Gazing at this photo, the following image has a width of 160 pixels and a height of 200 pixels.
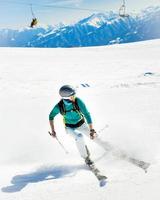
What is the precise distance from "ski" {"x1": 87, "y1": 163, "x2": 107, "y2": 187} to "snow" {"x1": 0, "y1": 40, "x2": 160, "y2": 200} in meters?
0.12

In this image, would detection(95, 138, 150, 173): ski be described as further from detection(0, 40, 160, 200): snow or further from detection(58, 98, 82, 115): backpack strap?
detection(58, 98, 82, 115): backpack strap

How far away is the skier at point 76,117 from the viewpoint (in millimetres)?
8469

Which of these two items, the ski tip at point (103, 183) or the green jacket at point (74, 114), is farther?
the green jacket at point (74, 114)

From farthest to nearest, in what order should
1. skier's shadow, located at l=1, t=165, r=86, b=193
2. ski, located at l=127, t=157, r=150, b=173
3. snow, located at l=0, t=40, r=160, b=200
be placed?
ski, located at l=127, t=157, r=150, b=173 < skier's shadow, located at l=1, t=165, r=86, b=193 < snow, located at l=0, t=40, r=160, b=200

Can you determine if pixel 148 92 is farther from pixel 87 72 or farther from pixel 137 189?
pixel 137 189

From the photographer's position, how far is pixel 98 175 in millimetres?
7699

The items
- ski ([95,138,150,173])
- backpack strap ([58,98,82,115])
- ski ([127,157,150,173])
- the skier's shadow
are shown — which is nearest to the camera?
the skier's shadow

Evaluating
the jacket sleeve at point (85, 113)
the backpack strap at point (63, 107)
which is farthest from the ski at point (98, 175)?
the backpack strap at point (63, 107)

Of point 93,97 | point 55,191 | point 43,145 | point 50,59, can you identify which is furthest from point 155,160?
point 50,59

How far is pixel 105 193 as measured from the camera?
6.73 metres

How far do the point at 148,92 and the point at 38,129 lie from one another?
8229 mm

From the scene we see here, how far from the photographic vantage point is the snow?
281 inches

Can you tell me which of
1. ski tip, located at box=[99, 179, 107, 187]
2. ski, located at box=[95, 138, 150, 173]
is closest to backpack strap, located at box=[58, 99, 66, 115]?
ski, located at box=[95, 138, 150, 173]

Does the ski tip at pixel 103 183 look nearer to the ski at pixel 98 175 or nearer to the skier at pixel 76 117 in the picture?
the ski at pixel 98 175
